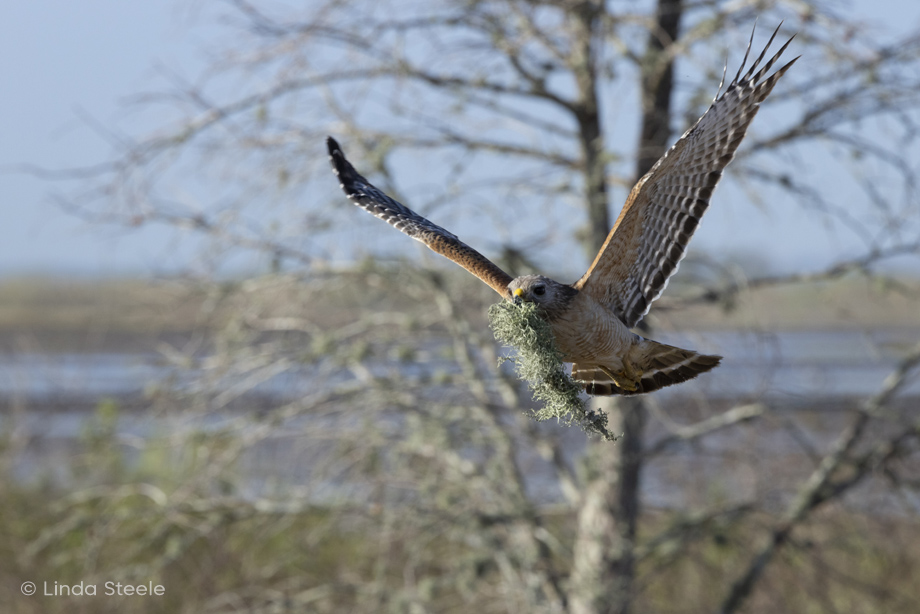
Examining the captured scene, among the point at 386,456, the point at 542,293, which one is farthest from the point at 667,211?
the point at 386,456

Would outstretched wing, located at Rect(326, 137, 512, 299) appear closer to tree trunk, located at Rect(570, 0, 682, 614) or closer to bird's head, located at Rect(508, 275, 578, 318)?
bird's head, located at Rect(508, 275, 578, 318)

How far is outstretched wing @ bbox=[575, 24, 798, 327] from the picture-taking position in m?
2.85

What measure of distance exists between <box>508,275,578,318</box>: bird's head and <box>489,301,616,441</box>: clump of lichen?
0.15 meters

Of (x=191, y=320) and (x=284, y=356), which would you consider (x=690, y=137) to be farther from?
(x=191, y=320)

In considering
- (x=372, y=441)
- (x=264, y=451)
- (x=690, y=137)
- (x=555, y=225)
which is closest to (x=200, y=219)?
(x=372, y=441)

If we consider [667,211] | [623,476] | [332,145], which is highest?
[332,145]

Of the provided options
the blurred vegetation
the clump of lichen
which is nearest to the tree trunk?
the blurred vegetation

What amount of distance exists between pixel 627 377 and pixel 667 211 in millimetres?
615

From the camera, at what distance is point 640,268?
3.12 metres

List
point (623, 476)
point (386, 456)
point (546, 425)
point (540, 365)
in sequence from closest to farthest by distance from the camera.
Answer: point (540, 365)
point (623, 476)
point (546, 425)
point (386, 456)

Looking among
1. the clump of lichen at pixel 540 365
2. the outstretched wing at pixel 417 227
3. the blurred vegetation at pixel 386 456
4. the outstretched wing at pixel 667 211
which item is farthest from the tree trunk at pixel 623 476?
the clump of lichen at pixel 540 365

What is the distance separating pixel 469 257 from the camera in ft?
10.3

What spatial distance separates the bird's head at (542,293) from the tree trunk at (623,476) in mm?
2394

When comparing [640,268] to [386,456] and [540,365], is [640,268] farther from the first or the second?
[386,456]
